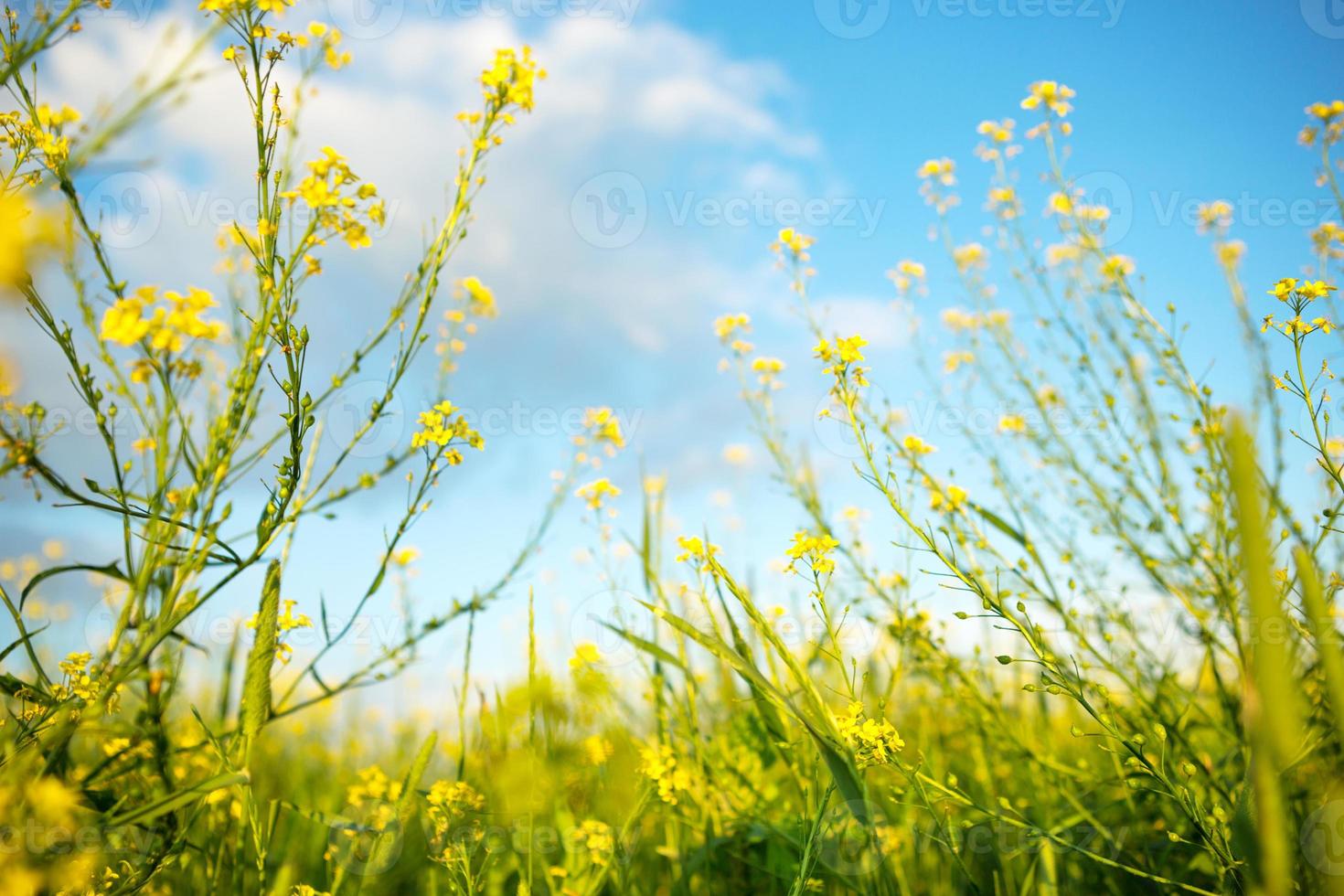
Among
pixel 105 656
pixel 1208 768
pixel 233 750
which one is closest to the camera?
pixel 105 656

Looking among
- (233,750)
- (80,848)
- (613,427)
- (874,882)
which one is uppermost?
(613,427)

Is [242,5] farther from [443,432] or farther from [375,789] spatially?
[375,789]

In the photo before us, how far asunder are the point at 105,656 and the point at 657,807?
1465 mm

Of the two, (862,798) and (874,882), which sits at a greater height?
(862,798)

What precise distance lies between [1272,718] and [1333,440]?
3.14 metres

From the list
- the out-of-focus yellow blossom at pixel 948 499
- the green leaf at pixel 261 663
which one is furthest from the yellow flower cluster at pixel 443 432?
the out-of-focus yellow blossom at pixel 948 499

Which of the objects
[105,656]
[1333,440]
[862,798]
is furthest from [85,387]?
[1333,440]

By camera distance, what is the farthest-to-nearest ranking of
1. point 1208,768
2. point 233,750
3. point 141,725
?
point 1208,768 < point 141,725 < point 233,750

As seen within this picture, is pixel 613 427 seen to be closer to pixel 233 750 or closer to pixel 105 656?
pixel 233 750

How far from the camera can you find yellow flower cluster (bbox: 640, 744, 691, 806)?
1.72 metres

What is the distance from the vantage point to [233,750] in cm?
154

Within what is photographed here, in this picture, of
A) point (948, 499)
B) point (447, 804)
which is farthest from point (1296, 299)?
point (447, 804)

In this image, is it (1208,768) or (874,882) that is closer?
(874,882)

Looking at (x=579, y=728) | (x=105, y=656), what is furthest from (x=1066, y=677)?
(x=579, y=728)
